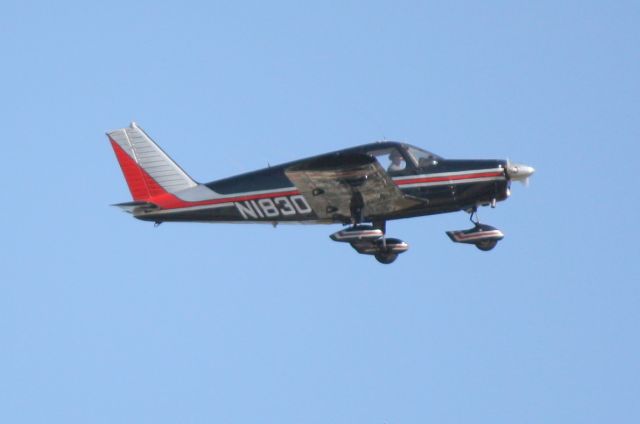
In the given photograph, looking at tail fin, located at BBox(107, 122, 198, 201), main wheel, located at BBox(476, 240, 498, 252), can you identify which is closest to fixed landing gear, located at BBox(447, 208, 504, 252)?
main wheel, located at BBox(476, 240, 498, 252)

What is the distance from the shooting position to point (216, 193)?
75.4 ft

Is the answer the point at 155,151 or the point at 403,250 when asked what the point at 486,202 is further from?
the point at 155,151

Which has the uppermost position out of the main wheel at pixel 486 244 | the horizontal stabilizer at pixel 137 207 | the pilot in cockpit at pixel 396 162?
the pilot in cockpit at pixel 396 162

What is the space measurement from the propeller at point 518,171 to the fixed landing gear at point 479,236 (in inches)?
41.0

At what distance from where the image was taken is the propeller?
70.9ft

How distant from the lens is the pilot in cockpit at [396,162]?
70.9ft

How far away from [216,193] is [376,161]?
3.91 meters

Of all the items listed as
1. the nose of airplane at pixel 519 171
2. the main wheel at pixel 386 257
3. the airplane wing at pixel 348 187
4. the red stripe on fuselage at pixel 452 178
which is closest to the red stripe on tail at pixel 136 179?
→ the airplane wing at pixel 348 187

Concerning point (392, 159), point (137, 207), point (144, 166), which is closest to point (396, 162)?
point (392, 159)

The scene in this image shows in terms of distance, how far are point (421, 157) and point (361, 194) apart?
141 cm

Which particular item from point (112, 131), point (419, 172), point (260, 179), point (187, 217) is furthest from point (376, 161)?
point (112, 131)

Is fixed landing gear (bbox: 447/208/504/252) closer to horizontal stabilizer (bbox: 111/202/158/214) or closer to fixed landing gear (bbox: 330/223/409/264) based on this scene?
fixed landing gear (bbox: 330/223/409/264)

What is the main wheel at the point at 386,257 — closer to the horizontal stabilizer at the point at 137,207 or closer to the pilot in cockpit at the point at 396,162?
the pilot in cockpit at the point at 396,162

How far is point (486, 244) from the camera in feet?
72.8
